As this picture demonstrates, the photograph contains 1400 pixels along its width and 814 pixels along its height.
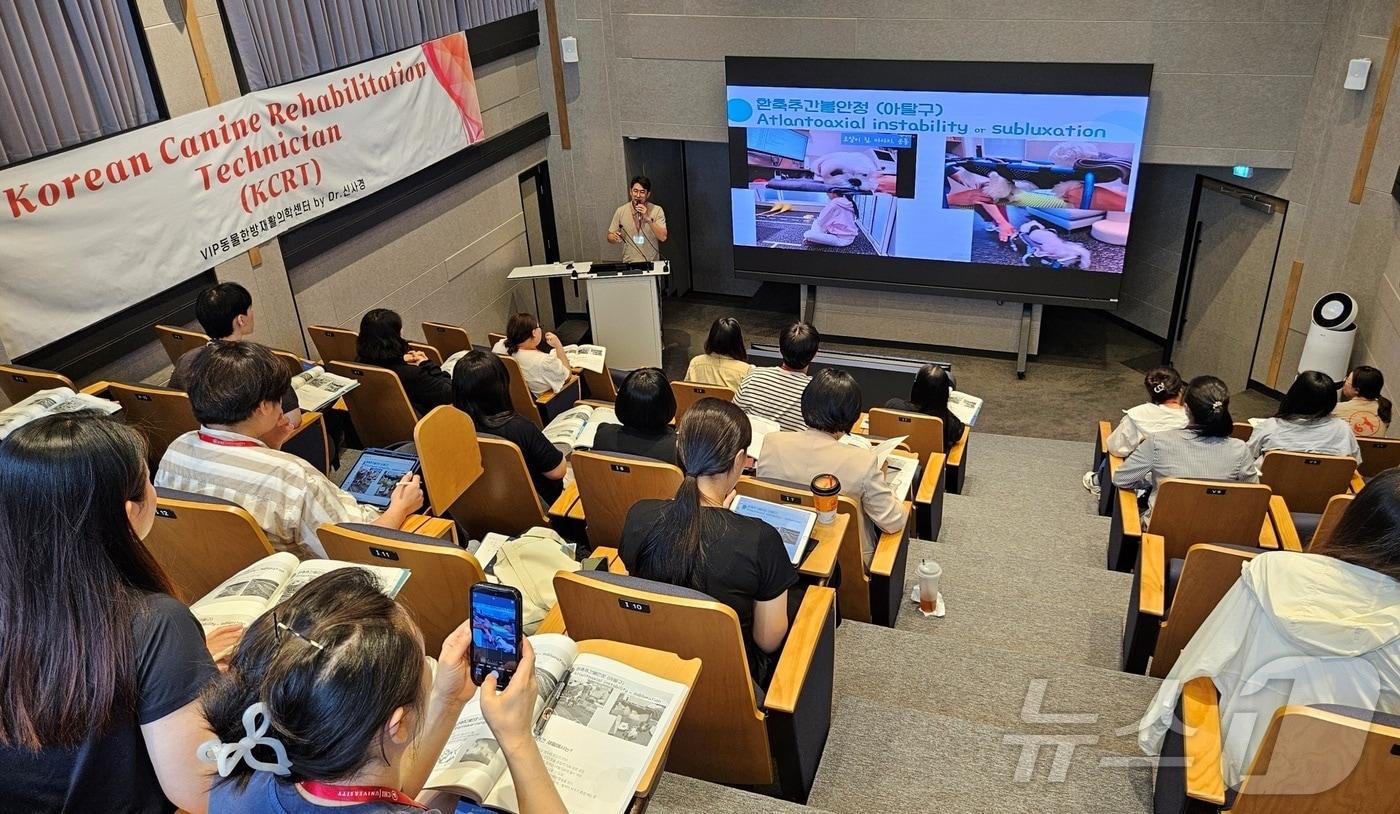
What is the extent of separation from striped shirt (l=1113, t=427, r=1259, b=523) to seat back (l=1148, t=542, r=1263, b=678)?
77 cm

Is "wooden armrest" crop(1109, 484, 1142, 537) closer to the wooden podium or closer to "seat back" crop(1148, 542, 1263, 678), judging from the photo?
"seat back" crop(1148, 542, 1263, 678)

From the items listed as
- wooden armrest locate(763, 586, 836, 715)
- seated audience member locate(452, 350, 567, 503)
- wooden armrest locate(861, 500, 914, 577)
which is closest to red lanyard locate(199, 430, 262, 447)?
seated audience member locate(452, 350, 567, 503)

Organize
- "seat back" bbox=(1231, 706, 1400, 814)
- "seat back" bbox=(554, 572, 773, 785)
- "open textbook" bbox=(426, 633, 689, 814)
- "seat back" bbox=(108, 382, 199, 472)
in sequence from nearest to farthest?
1. "open textbook" bbox=(426, 633, 689, 814)
2. "seat back" bbox=(1231, 706, 1400, 814)
3. "seat back" bbox=(554, 572, 773, 785)
4. "seat back" bbox=(108, 382, 199, 472)

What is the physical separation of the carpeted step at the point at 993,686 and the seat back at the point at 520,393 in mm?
2553

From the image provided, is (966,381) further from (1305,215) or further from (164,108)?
(164,108)

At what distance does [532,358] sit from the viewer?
5.47 meters

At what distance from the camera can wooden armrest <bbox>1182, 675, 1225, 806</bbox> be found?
2.29 m

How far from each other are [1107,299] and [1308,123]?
169 cm

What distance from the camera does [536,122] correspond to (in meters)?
8.02

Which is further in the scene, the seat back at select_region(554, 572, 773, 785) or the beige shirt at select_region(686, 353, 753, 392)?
the beige shirt at select_region(686, 353, 753, 392)

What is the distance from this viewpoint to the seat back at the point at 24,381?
3.86 meters

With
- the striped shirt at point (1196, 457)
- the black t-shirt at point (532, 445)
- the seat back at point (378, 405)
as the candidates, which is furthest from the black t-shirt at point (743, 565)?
the seat back at point (378, 405)

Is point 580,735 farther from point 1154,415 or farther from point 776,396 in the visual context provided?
point 1154,415

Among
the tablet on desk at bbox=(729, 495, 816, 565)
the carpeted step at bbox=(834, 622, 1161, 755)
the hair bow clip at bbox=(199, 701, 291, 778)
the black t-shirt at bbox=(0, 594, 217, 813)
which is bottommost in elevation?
the carpeted step at bbox=(834, 622, 1161, 755)
